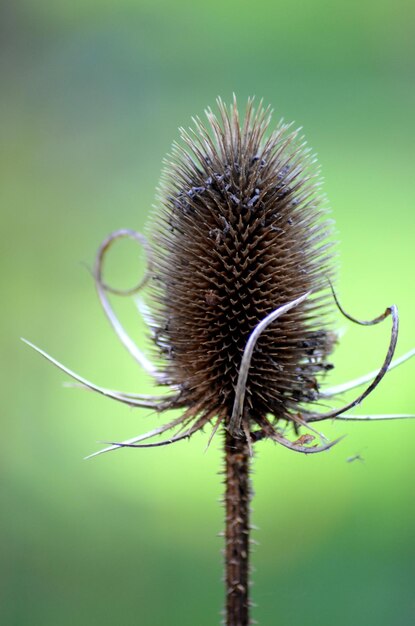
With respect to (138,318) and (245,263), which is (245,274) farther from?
(138,318)

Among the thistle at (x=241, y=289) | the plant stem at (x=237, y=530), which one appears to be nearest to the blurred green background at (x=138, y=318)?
the plant stem at (x=237, y=530)

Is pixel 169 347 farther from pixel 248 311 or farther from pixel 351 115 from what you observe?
pixel 351 115

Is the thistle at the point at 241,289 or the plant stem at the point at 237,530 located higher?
the thistle at the point at 241,289

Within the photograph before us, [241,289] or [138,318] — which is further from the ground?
[138,318]

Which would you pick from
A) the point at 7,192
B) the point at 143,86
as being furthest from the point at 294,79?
the point at 7,192

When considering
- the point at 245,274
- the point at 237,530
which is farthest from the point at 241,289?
the point at 237,530

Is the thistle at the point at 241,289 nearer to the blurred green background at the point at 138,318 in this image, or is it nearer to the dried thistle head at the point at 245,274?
the dried thistle head at the point at 245,274
